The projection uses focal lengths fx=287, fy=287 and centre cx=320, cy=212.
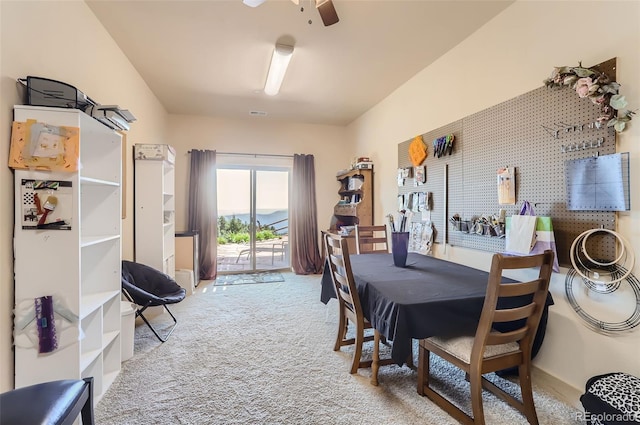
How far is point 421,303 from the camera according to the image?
1562 millimetres

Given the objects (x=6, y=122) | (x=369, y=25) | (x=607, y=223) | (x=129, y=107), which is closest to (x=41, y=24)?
(x=6, y=122)

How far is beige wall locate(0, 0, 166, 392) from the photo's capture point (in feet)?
4.79

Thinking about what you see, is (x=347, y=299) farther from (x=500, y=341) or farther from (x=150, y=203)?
(x=150, y=203)

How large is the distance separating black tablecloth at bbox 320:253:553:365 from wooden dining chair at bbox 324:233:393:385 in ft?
0.24

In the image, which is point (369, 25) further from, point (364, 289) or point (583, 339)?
point (583, 339)

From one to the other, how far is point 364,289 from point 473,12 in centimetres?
235

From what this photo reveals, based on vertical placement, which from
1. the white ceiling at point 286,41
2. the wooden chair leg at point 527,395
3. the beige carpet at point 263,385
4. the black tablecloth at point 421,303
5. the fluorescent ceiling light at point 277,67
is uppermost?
the white ceiling at point 286,41

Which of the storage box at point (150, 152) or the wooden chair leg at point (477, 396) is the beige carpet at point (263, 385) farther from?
the storage box at point (150, 152)

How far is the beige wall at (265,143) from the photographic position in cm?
493

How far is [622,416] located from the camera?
4.21 feet

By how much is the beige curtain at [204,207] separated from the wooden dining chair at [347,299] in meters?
3.19

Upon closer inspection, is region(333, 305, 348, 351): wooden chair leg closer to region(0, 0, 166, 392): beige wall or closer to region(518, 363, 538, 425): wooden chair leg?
region(518, 363, 538, 425): wooden chair leg

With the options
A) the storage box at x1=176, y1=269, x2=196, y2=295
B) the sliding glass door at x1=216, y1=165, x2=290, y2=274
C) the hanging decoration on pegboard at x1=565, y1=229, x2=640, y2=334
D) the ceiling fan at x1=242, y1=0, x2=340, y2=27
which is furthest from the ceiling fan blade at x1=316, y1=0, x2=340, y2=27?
the sliding glass door at x1=216, y1=165, x2=290, y2=274

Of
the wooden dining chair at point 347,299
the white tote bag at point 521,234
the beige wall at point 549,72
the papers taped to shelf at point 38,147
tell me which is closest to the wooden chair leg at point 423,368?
the wooden dining chair at point 347,299
